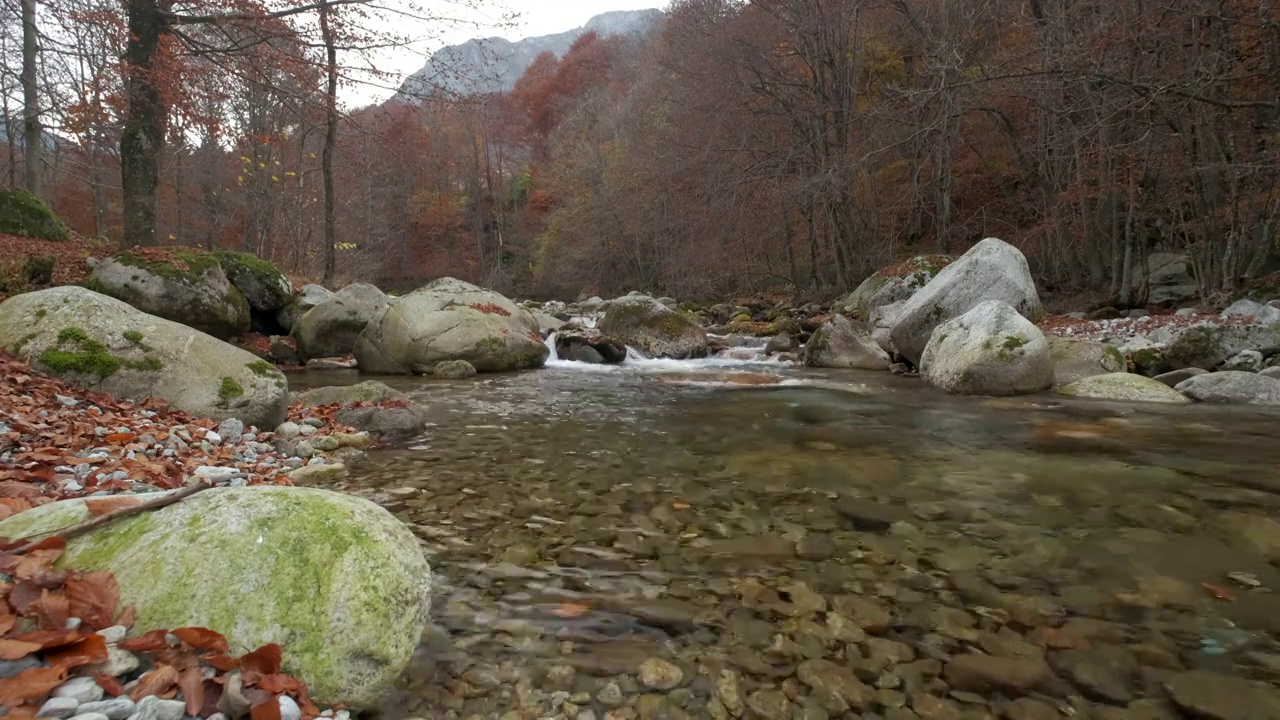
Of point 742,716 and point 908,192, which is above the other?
point 908,192

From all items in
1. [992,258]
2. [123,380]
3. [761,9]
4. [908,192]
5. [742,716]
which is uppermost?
[761,9]

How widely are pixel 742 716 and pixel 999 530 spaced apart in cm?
211

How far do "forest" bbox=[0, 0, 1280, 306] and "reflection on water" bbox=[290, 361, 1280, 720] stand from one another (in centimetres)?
547

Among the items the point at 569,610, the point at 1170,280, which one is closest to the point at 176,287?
the point at 569,610

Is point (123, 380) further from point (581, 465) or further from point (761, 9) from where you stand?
point (761, 9)

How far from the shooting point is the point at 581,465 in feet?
16.0

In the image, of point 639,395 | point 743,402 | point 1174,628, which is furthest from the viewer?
point 639,395

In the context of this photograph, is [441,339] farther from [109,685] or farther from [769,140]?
[769,140]

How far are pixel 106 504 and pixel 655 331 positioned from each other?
37.0 ft

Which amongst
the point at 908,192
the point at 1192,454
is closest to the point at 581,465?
the point at 1192,454

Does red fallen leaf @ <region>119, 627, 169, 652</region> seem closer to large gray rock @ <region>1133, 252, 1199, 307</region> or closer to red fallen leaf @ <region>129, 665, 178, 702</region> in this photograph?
red fallen leaf @ <region>129, 665, 178, 702</region>

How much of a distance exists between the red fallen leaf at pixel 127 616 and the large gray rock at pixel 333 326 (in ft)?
33.0

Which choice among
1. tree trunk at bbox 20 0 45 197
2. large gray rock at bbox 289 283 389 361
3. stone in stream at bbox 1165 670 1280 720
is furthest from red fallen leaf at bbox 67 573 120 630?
tree trunk at bbox 20 0 45 197

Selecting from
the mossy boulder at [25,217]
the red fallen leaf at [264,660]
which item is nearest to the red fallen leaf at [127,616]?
the red fallen leaf at [264,660]
